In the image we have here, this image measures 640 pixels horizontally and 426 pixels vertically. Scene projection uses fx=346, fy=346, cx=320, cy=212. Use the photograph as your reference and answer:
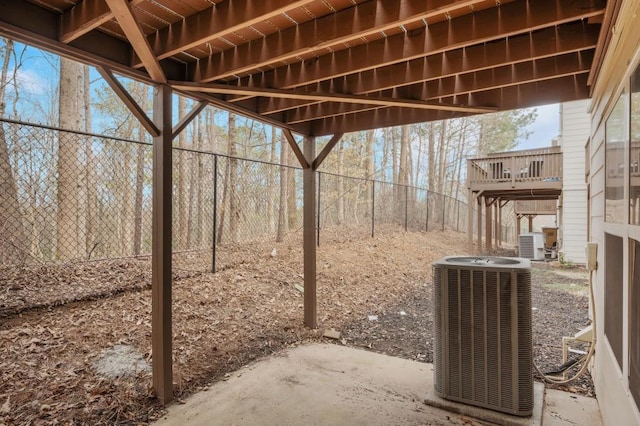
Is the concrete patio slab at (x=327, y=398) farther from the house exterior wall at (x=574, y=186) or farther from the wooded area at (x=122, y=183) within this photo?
the house exterior wall at (x=574, y=186)

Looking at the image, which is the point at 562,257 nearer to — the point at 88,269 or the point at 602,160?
the point at 602,160

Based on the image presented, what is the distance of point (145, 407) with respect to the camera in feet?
8.30

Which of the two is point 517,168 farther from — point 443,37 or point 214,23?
point 214,23

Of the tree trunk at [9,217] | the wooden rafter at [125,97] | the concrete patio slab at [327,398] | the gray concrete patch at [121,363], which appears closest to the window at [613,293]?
the concrete patio slab at [327,398]

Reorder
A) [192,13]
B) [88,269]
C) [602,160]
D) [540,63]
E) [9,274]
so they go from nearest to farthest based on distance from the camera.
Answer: [192,13]
[602,160]
[540,63]
[9,274]
[88,269]

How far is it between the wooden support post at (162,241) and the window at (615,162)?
285 centimetres

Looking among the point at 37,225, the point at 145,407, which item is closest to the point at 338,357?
the point at 145,407

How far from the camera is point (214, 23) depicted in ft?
6.97

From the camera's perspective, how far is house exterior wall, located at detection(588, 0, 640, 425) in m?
1.58

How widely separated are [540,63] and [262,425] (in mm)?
3351

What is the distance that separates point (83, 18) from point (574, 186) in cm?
1071

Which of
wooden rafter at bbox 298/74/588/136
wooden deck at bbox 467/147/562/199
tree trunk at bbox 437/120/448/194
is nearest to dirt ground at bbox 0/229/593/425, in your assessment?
wooden rafter at bbox 298/74/588/136

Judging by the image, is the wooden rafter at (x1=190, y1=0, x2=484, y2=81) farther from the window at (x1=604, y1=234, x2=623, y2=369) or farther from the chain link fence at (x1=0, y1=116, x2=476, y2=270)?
the chain link fence at (x1=0, y1=116, x2=476, y2=270)

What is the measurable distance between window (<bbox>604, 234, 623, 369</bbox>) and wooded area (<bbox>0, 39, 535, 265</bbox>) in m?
4.06
